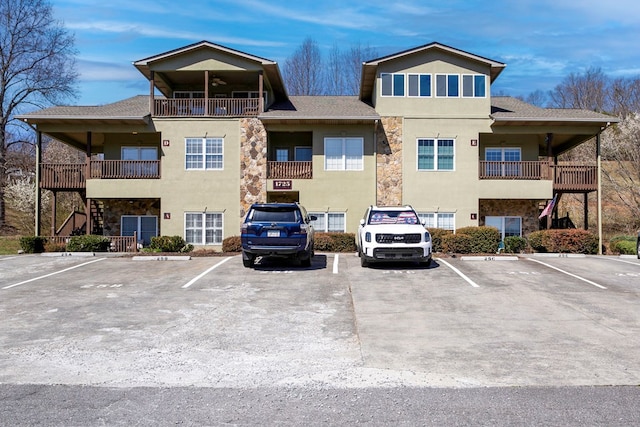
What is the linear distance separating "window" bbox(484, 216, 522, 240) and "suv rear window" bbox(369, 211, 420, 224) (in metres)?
10.5

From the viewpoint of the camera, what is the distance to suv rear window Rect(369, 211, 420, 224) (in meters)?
17.5

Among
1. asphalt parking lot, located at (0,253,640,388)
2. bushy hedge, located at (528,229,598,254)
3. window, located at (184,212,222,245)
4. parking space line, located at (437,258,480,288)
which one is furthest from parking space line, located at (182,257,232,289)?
bushy hedge, located at (528,229,598,254)

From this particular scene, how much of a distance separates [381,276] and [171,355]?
8.29m

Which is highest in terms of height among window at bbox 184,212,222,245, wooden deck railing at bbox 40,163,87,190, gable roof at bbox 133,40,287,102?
gable roof at bbox 133,40,287,102

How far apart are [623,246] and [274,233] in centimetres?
1605

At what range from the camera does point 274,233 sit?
52.1 feet

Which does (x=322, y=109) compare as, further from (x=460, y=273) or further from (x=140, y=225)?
(x=460, y=273)

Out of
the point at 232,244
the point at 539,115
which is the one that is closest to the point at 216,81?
the point at 232,244

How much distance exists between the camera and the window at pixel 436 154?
25.7m

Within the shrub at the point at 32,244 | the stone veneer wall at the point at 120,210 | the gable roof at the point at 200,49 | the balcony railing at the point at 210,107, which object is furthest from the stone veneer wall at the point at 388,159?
the shrub at the point at 32,244

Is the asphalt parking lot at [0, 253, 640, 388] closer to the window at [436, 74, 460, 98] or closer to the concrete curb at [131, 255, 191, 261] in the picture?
the concrete curb at [131, 255, 191, 261]

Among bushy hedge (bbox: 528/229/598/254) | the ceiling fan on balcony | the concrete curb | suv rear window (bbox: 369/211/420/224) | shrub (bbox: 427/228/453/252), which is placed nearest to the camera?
suv rear window (bbox: 369/211/420/224)

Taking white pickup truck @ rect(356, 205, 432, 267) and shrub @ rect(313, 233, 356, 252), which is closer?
white pickup truck @ rect(356, 205, 432, 267)

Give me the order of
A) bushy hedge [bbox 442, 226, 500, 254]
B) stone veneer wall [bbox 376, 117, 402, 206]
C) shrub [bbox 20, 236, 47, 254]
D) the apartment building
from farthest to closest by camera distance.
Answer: stone veneer wall [bbox 376, 117, 402, 206], the apartment building, shrub [bbox 20, 236, 47, 254], bushy hedge [bbox 442, 226, 500, 254]
